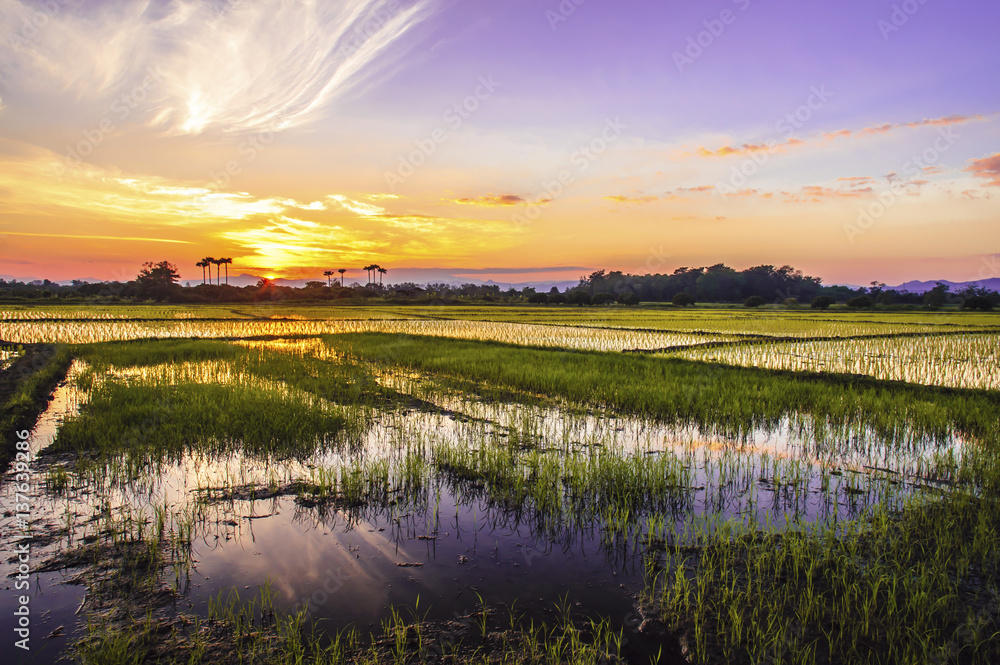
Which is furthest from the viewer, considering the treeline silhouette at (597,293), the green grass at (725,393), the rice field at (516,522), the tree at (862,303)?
the treeline silhouette at (597,293)

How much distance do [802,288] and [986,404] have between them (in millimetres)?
67899

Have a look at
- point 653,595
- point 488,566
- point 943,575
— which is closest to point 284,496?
point 488,566

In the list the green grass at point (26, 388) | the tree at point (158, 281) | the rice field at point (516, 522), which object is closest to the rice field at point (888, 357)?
the rice field at point (516, 522)

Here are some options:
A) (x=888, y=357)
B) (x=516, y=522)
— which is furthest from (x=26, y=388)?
(x=888, y=357)

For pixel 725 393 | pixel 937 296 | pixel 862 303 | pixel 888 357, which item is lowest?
pixel 725 393

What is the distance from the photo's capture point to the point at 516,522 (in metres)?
3.79

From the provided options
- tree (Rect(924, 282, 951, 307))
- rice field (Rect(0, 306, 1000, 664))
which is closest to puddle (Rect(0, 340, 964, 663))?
rice field (Rect(0, 306, 1000, 664))

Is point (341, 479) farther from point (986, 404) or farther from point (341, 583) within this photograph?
point (986, 404)

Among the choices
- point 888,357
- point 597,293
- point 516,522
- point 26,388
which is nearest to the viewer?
point 516,522

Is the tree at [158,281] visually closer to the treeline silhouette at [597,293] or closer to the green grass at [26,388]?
the treeline silhouette at [597,293]

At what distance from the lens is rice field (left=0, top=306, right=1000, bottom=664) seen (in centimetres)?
251

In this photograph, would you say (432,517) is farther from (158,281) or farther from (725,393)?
(158,281)

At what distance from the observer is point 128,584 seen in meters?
2.88

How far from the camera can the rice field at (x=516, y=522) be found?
2512 mm
